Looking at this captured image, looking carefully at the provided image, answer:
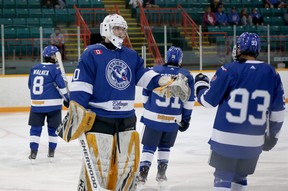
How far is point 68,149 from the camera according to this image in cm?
844

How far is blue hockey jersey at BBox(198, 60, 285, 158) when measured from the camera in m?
4.23

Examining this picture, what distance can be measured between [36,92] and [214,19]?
32.2 feet

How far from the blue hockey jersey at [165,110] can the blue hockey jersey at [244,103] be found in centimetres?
169

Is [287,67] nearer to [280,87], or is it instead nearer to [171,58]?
[171,58]

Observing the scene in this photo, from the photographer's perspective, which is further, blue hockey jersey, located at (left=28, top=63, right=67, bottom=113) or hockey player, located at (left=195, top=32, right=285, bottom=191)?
blue hockey jersey, located at (left=28, top=63, right=67, bottom=113)

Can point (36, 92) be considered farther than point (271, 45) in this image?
No

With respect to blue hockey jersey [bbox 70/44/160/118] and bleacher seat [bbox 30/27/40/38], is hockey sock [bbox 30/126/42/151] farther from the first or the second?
bleacher seat [bbox 30/27/40/38]

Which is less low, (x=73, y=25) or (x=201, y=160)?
(x=73, y=25)

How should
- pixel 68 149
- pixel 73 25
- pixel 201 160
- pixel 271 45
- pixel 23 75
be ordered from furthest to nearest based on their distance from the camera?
pixel 73 25
pixel 271 45
pixel 23 75
pixel 68 149
pixel 201 160

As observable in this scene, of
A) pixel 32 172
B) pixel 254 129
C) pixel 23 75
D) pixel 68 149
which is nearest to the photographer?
pixel 254 129

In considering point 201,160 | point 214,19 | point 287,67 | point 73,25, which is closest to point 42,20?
point 73,25

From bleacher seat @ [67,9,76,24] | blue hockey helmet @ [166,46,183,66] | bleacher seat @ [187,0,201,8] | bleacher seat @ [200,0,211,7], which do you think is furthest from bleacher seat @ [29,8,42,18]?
blue hockey helmet @ [166,46,183,66]

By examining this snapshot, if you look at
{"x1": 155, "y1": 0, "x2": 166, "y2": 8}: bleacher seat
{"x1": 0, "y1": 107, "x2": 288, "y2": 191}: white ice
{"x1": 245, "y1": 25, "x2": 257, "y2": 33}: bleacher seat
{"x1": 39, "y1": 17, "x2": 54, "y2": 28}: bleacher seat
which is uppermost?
{"x1": 155, "y1": 0, "x2": 166, "y2": 8}: bleacher seat

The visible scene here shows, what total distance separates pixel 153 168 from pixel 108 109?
9.35 ft
